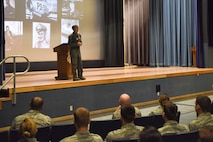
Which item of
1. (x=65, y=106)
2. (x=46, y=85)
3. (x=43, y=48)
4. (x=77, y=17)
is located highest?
(x=77, y=17)

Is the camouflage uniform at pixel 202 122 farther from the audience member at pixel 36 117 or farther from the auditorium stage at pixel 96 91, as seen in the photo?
the auditorium stage at pixel 96 91

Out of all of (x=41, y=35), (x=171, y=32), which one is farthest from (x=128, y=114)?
(x=171, y=32)

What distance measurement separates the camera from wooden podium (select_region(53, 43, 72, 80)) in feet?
24.2

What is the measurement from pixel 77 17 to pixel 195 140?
29.6 ft

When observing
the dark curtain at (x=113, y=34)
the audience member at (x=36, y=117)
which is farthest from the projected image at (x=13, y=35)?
the audience member at (x=36, y=117)

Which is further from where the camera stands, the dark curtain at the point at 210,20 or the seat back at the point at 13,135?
the dark curtain at the point at 210,20

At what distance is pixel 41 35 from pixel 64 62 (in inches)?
135

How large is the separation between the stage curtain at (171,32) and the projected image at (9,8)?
4.98 m

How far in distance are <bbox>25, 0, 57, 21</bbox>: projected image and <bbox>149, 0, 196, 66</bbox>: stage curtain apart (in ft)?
12.0

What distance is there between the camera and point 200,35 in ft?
33.6

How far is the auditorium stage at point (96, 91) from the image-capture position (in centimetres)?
582

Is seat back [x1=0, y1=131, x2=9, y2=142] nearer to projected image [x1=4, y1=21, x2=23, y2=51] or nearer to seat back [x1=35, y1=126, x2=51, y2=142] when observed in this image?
seat back [x1=35, y1=126, x2=51, y2=142]

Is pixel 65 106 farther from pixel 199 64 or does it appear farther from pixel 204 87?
pixel 199 64

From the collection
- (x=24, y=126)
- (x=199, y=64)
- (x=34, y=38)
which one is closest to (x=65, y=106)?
(x=24, y=126)
